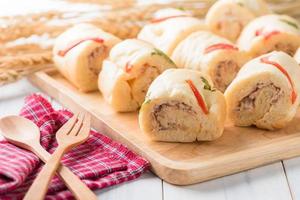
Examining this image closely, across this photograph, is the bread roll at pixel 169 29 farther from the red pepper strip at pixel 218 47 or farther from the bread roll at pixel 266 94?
the bread roll at pixel 266 94

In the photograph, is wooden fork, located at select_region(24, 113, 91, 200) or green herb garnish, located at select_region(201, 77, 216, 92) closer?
wooden fork, located at select_region(24, 113, 91, 200)

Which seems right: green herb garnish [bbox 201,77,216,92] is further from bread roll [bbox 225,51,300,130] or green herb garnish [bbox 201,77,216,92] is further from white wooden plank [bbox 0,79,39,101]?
white wooden plank [bbox 0,79,39,101]

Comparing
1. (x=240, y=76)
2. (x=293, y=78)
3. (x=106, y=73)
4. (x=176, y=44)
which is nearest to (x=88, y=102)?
(x=106, y=73)

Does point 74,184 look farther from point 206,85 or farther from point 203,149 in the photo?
point 206,85

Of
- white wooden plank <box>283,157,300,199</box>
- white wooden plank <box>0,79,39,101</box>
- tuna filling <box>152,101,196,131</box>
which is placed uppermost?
tuna filling <box>152,101,196,131</box>

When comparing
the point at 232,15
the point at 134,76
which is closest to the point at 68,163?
the point at 134,76

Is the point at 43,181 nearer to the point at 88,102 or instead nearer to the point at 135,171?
the point at 135,171

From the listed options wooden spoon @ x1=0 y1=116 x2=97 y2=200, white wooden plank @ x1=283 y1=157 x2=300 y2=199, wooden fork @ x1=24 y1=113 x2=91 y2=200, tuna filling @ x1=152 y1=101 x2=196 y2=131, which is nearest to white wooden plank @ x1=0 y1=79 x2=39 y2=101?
wooden spoon @ x1=0 y1=116 x2=97 y2=200

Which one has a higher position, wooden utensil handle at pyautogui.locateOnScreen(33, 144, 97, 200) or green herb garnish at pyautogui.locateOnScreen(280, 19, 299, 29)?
wooden utensil handle at pyautogui.locateOnScreen(33, 144, 97, 200)
